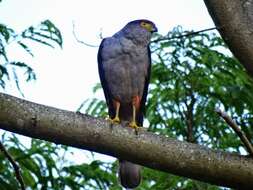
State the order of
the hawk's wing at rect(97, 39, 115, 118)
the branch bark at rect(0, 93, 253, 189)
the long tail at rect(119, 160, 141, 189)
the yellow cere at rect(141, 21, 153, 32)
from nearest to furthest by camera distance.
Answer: the branch bark at rect(0, 93, 253, 189), the long tail at rect(119, 160, 141, 189), the hawk's wing at rect(97, 39, 115, 118), the yellow cere at rect(141, 21, 153, 32)

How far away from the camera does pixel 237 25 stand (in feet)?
11.5

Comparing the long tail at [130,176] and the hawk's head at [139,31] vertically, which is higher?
the hawk's head at [139,31]

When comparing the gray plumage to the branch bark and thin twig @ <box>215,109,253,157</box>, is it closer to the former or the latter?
the branch bark

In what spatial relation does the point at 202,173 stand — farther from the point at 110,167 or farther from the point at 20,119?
the point at 110,167

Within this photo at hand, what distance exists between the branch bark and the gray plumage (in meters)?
→ 2.20

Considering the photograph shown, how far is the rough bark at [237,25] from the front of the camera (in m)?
3.50

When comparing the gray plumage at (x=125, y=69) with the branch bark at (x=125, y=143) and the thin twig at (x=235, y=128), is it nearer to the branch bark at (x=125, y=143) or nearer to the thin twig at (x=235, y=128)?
the branch bark at (x=125, y=143)

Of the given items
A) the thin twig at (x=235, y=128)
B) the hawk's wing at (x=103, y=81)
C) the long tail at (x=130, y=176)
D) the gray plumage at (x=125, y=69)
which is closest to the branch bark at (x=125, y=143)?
the thin twig at (x=235, y=128)

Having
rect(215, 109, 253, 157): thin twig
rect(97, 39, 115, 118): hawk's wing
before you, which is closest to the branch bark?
rect(215, 109, 253, 157): thin twig

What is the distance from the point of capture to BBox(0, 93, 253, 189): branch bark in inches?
131

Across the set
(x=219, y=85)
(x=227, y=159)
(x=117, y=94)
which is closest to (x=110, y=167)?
(x=117, y=94)

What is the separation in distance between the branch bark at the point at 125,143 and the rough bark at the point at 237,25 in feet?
1.68

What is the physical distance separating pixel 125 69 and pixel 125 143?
2304mm

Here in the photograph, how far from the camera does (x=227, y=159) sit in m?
3.52
